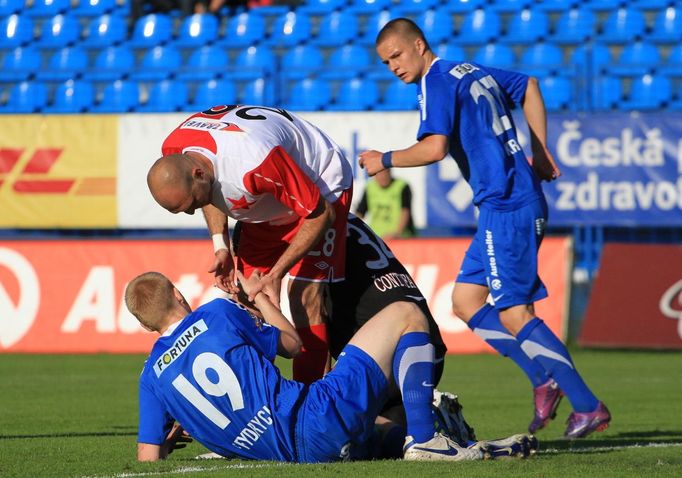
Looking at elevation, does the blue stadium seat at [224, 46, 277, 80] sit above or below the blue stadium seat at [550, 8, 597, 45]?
below

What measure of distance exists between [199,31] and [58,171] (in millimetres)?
4197

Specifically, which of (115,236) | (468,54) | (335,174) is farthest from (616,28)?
(335,174)

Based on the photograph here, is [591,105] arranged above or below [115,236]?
above

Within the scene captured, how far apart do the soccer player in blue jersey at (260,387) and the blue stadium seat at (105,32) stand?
13151 mm

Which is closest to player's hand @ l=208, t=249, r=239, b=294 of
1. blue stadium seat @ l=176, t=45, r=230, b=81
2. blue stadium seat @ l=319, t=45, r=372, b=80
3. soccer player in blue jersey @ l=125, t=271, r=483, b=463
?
soccer player in blue jersey @ l=125, t=271, r=483, b=463

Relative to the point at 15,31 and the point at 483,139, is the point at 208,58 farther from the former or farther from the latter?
the point at 483,139

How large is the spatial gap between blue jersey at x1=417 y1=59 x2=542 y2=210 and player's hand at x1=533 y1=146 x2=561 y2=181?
15 cm

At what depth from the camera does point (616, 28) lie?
53.9ft

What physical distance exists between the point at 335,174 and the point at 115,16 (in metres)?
13.0

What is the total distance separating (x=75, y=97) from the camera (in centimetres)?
1644

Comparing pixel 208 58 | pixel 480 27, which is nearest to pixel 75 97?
pixel 208 58

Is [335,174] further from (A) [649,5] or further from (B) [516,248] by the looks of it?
(A) [649,5]

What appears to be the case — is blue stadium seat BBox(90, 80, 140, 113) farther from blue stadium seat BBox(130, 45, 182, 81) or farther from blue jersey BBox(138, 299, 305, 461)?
blue jersey BBox(138, 299, 305, 461)

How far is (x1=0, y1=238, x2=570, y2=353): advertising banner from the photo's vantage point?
42.1 feet
